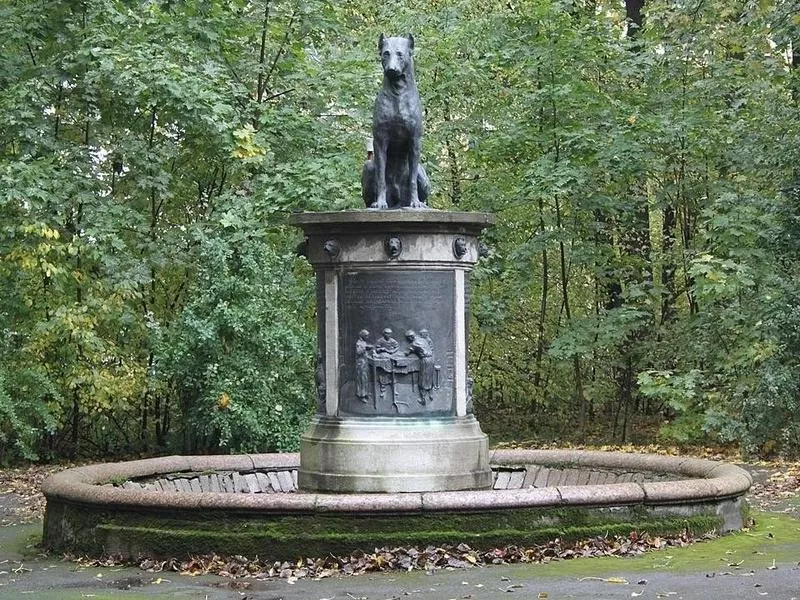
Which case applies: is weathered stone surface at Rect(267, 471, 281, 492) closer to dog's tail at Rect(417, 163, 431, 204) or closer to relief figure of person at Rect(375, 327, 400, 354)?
relief figure of person at Rect(375, 327, 400, 354)

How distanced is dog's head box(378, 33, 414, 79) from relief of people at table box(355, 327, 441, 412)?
2.31 meters

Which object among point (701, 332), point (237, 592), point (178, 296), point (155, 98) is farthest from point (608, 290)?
point (237, 592)

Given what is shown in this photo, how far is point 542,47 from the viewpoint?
910 inches

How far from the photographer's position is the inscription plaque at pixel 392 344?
1160cm

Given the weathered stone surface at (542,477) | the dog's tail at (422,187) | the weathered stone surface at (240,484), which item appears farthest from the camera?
the weathered stone surface at (542,477)

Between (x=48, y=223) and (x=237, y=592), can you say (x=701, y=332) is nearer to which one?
(x=48, y=223)

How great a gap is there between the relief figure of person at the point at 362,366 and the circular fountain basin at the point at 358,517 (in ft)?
4.91

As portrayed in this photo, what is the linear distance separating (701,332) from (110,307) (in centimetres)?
973

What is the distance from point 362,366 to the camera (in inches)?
457

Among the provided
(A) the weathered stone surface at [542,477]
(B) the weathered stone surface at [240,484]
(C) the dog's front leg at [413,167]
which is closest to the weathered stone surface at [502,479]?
(A) the weathered stone surface at [542,477]

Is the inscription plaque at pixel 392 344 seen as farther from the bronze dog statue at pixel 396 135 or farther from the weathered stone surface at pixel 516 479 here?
the weathered stone surface at pixel 516 479

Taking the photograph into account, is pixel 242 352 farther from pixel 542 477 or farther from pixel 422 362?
pixel 422 362

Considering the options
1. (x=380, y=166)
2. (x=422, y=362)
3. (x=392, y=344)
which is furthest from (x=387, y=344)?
(x=380, y=166)

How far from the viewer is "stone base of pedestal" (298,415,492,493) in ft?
37.3
